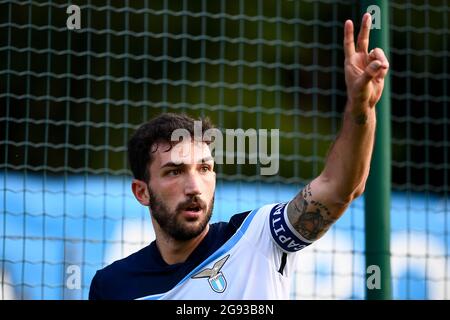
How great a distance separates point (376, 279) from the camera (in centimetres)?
553

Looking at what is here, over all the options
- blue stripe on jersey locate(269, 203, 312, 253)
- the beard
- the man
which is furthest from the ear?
blue stripe on jersey locate(269, 203, 312, 253)

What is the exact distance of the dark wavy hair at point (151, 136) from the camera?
14.9ft

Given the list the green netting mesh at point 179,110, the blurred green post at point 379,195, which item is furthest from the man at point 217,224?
the green netting mesh at point 179,110

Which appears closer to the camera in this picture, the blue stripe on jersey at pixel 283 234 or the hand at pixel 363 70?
the hand at pixel 363 70

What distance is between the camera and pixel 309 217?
403 centimetres

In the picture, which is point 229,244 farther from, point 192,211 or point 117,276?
point 117,276

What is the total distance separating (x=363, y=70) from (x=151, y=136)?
3.62ft

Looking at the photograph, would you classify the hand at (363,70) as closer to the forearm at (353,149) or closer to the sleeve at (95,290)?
the forearm at (353,149)

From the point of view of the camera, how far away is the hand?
368 centimetres

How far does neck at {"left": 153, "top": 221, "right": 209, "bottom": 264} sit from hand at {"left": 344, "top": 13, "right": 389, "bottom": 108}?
0.95m

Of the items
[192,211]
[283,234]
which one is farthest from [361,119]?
[192,211]

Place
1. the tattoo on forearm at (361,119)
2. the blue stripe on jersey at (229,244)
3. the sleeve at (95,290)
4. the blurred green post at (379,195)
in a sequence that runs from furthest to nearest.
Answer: the blurred green post at (379,195), the sleeve at (95,290), the blue stripe on jersey at (229,244), the tattoo on forearm at (361,119)

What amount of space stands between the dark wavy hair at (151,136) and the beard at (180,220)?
0.62 ft
